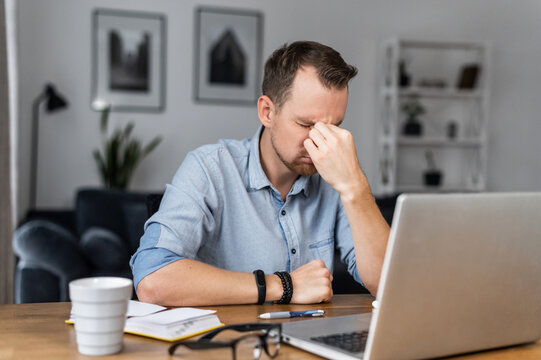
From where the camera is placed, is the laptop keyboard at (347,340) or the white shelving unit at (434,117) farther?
the white shelving unit at (434,117)

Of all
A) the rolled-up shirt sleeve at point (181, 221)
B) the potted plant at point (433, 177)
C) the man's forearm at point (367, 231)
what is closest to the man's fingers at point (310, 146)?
the man's forearm at point (367, 231)

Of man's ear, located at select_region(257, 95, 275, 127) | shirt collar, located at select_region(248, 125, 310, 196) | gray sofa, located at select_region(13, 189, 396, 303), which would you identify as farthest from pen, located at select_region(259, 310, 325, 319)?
gray sofa, located at select_region(13, 189, 396, 303)

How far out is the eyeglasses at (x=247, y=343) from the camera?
756mm

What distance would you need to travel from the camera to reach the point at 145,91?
4258mm

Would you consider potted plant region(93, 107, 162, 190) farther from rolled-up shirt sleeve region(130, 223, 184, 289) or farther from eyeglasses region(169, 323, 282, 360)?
eyeglasses region(169, 323, 282, 360)

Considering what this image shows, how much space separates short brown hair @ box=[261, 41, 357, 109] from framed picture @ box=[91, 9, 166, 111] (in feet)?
9.56

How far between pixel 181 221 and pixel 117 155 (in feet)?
9.08

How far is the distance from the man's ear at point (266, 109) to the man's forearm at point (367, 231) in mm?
363

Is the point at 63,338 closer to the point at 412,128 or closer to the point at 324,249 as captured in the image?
the point at 324,249

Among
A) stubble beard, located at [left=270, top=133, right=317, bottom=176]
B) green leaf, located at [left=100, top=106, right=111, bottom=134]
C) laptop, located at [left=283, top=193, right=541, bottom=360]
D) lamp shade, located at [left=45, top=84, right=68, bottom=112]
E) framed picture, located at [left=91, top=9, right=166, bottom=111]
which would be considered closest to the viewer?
laptop, located at [left=283, top=193, right=541, bottom=360]

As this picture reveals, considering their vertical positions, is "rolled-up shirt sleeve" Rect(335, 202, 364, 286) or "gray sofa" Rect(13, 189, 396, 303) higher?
"rolled-up shirt sleeve" Rect(335, 202, 364, 286)

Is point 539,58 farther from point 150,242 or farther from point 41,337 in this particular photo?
point 41,337

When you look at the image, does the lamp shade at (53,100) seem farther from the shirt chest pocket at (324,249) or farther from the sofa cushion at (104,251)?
the shirt chest pocket at (324,249)

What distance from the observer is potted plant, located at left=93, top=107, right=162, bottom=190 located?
3.93 m
